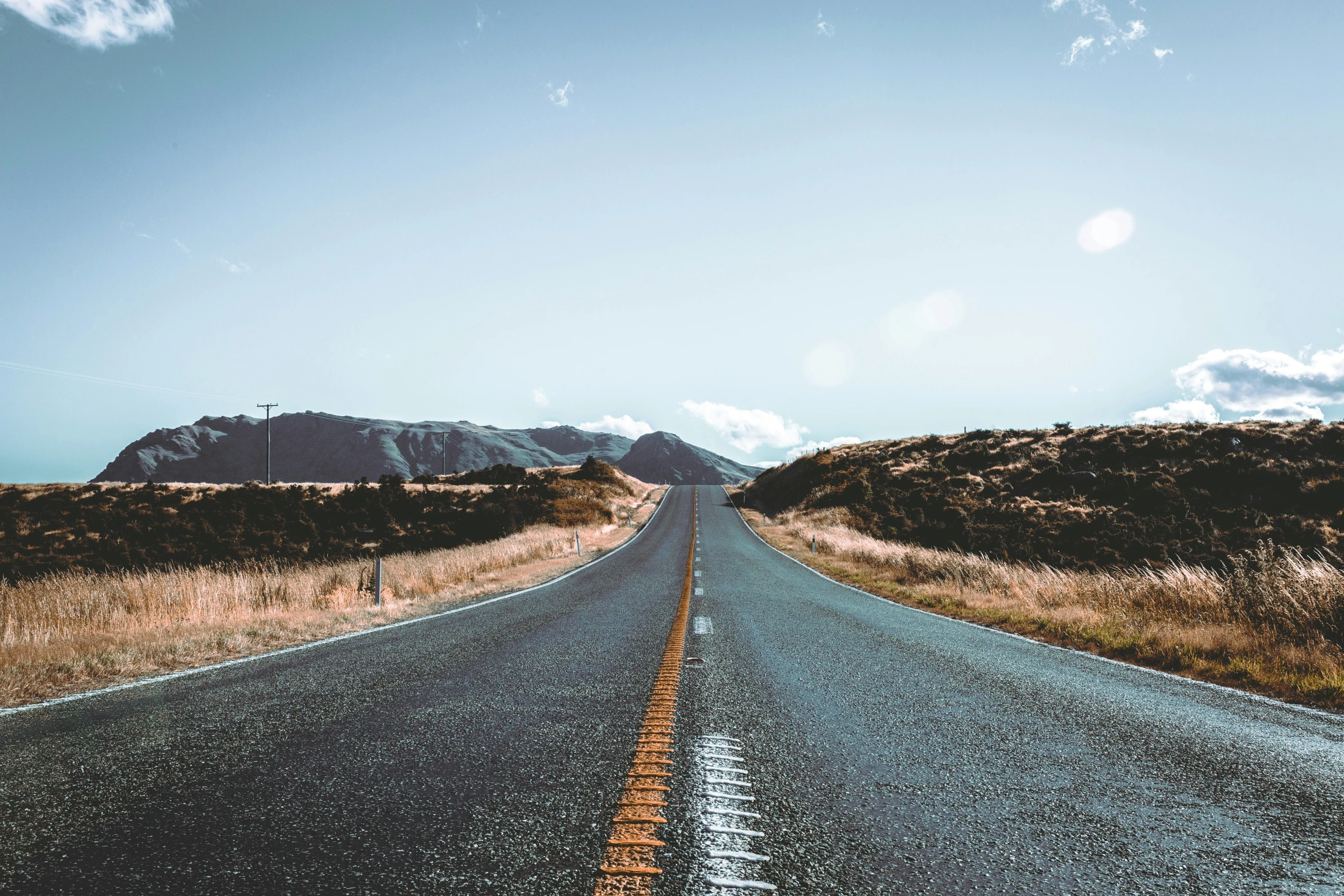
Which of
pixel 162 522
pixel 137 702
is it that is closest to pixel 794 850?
pixel 137 702

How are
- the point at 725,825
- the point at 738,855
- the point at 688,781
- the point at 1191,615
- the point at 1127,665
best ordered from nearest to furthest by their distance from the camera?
1. the point at 738,855
2. the point at 725,825
3. the point at 688,781
4. the point at 1127,665
5. the point at 1191,615

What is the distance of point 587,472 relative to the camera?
7175cm

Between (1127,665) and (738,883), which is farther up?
(738,883)

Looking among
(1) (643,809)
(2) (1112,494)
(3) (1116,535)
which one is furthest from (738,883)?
(2) (1112,494)

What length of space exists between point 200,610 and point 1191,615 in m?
16.3

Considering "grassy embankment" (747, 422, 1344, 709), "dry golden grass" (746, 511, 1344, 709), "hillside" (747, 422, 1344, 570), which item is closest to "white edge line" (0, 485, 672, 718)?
"dry golden grass" (746, 511, 1344, 709)

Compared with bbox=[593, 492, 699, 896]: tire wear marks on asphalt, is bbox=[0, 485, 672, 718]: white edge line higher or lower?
lower

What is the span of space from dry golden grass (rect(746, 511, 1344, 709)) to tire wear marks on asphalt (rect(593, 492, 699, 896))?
19.0ft

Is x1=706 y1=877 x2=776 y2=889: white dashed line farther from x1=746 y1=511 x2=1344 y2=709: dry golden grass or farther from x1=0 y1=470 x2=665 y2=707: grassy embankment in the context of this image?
x1=746 y1=511 x2=1344 y2=709: dry golden grass

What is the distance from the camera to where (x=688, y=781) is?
3146 millimetres

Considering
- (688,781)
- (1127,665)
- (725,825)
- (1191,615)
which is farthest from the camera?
(1191,615)

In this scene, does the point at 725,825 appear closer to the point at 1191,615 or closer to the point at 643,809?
the point at 643,809

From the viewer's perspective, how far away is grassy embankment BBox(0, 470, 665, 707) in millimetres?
6398

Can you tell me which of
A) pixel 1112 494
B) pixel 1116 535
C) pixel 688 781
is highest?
pixel 1112 494
